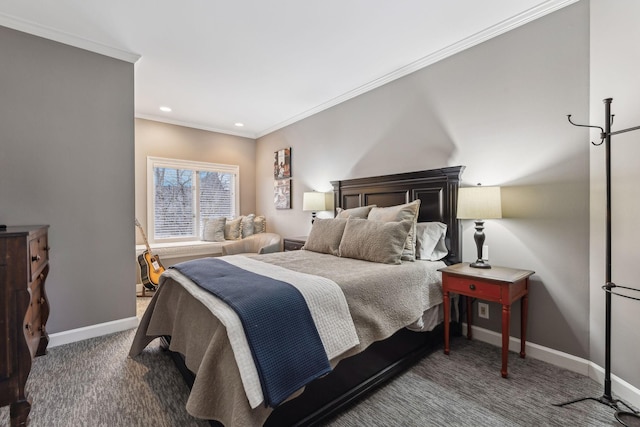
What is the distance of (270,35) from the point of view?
8.06 feet

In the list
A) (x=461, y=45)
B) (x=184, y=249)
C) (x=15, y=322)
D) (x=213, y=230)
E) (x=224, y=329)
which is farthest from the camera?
(x=213, y=230)

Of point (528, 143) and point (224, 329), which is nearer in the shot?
point (224, 329)

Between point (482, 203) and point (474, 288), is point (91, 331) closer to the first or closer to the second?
point (474, 288)

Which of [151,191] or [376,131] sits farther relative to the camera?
[151,191]

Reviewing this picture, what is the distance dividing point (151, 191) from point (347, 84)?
3361 mm

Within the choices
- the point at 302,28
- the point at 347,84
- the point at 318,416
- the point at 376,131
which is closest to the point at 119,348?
the point at 318,416

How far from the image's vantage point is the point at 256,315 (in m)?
1.25

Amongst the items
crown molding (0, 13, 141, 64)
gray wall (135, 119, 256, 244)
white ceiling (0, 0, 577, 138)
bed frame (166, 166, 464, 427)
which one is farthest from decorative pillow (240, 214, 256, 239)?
crown molding (0, 13, 141, 64)

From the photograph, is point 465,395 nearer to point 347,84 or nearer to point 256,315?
point 256,315

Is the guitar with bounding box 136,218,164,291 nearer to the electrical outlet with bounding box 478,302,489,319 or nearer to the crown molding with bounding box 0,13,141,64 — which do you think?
the crown molding with bounding box 0,13,141,64

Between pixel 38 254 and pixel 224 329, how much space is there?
169 centimetres

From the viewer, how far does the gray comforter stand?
1183 millimetres

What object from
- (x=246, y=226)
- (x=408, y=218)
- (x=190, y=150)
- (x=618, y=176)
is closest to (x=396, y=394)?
(x=408, y=218)

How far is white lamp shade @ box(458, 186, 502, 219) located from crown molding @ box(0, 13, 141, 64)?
328 centimetres
